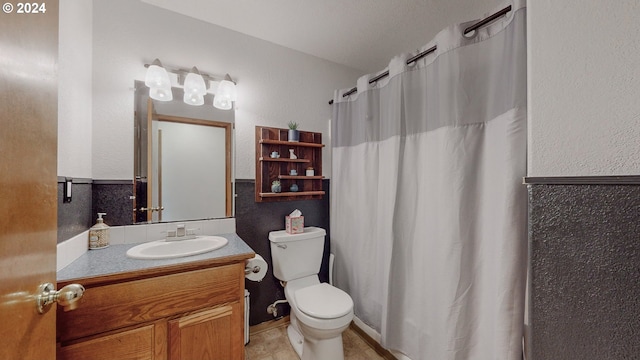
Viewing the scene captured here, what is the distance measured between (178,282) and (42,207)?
640 millimetres

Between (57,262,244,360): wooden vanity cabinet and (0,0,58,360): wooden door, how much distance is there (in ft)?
1.13

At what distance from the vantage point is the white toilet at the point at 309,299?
1.40 meters

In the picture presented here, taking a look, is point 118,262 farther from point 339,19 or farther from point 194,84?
point 339,19

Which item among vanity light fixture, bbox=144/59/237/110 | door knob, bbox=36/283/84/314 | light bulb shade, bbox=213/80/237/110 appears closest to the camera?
door knob, bbox=36/283/84/314

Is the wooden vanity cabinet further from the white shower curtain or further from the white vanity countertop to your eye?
the white shower curtain

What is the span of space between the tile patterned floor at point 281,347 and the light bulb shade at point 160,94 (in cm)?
185

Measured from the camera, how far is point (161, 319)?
105 cm

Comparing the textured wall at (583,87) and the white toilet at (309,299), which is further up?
the textured wall at (583,87)

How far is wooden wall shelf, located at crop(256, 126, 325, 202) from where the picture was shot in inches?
74.5

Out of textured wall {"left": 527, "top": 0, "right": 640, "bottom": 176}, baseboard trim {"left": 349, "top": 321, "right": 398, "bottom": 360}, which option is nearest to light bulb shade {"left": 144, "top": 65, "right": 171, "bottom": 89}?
textured wall {"left": 527, "top": 0, "right": 640, "bottom": 176}

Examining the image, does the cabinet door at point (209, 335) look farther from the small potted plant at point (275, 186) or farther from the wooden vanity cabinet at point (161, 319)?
the small potted plant at point (275, 186)

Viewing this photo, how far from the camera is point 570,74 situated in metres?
0.59

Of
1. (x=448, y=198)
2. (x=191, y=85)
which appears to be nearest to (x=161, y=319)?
(x=191, y=85)

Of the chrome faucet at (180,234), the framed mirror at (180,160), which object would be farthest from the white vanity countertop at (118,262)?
the framed mirror at (180,160)
